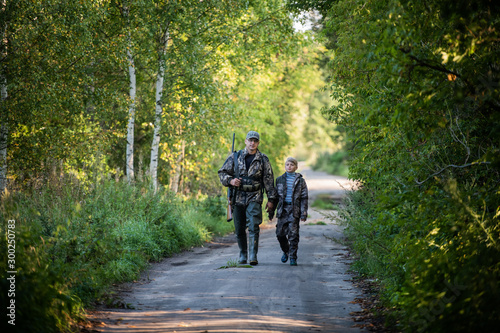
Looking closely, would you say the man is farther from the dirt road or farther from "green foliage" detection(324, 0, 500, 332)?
"green foliage" detection(324, 0, 500, 332)

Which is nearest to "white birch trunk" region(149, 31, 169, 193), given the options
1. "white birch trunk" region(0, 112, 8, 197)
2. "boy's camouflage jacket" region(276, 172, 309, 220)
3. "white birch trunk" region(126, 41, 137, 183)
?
"white birch trunk" region(126, 41, 137, 183)

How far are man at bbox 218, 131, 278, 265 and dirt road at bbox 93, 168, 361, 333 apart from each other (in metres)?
0.67

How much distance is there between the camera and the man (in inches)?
403

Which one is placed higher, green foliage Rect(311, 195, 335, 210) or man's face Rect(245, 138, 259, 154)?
man's face Rect(245, 138, 259, 154)

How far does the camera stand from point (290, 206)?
10477mm

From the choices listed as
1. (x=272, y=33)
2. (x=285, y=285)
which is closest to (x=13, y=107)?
(x=285, y=285)

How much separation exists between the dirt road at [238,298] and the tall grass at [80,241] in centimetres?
47

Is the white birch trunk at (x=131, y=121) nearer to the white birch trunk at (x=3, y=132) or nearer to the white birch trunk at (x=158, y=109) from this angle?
the white birch trunk at (x=158, y=109)

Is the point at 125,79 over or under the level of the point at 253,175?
over

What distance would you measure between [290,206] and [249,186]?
971mm

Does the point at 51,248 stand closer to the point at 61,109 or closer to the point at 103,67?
the point at 61,109

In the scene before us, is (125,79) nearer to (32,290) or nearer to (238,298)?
(238,298)

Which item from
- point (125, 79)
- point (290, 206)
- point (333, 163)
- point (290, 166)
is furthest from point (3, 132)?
point (333, 163)

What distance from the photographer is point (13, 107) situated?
12.0 m
